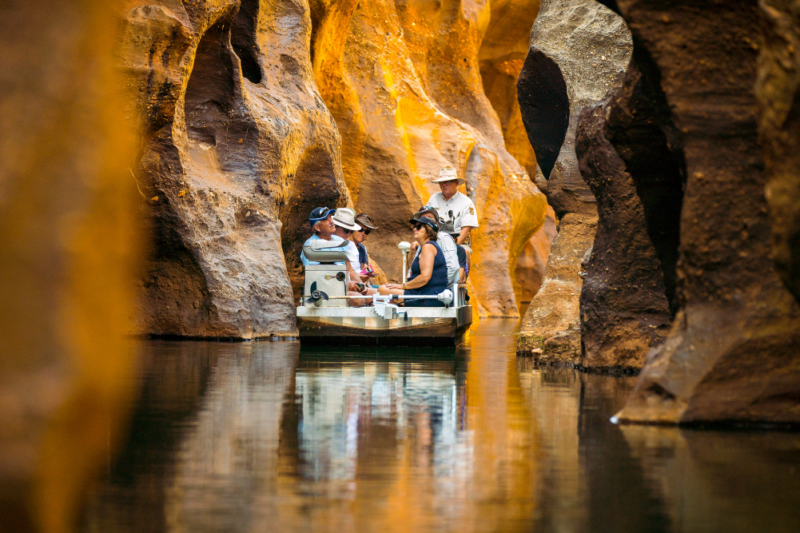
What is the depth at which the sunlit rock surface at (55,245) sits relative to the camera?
1.74 meters

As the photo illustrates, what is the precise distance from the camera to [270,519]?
3104mm

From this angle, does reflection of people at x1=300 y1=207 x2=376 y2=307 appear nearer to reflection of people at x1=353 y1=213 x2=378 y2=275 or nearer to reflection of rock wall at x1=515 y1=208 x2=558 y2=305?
reflection of people at x1=353 y1=213 x2=378 y2=275

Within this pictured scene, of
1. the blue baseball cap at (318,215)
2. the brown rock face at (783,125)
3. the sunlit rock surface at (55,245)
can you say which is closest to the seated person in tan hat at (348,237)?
the blue baseball cap at (318,215)

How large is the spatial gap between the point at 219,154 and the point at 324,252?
3.75 meters

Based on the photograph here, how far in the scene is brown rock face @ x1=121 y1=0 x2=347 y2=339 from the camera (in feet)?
38.1

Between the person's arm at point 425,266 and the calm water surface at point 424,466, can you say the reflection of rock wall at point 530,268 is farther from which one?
the calm water surface at point 424,466

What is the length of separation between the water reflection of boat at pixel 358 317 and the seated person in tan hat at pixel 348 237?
0.41m

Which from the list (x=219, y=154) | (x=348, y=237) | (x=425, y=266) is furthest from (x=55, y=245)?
(x=219, y=154)

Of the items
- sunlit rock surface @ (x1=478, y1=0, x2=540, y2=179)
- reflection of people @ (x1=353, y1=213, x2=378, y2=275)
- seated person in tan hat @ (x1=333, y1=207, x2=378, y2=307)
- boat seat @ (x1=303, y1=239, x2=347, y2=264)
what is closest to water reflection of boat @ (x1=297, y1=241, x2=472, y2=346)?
boat seat @ (x1=303, y1=239, x2=347, y2=264)

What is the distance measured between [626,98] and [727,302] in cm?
215

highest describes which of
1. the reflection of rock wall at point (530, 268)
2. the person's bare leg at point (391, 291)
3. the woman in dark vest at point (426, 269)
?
the reflection of rock wall at point (530, 268)

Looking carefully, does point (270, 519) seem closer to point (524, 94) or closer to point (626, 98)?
point (626, 98)

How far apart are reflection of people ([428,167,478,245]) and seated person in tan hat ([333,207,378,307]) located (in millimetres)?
1056

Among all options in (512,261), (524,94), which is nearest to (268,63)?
(524,94)
